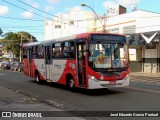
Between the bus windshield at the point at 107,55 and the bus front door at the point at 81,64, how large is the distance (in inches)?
24.8

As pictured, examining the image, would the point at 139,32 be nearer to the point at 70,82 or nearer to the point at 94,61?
the point at 70,82

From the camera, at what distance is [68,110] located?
10953 mm

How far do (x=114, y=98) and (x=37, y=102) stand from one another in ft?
10.7

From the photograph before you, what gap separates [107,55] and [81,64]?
1.34 meters

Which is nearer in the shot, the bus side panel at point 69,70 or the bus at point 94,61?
the bus at point 94,61

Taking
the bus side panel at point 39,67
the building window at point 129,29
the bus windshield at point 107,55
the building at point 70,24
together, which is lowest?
the bus side panel at point 39,67

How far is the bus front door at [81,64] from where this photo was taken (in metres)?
14.8

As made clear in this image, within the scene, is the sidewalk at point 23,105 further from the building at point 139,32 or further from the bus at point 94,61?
the building at point 139,32

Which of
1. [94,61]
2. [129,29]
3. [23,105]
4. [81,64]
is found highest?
[129,29]

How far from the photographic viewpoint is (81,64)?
1501 centimetres

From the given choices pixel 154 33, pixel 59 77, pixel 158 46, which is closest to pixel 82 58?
pixel 59 77

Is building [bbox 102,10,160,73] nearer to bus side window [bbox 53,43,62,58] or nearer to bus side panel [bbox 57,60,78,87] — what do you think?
bus side window [bbox 53,43,62,58]

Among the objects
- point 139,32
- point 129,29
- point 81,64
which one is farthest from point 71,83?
point 129,29

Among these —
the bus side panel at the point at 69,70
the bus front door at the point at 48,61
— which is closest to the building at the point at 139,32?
the bus front door at the point at 48,61
